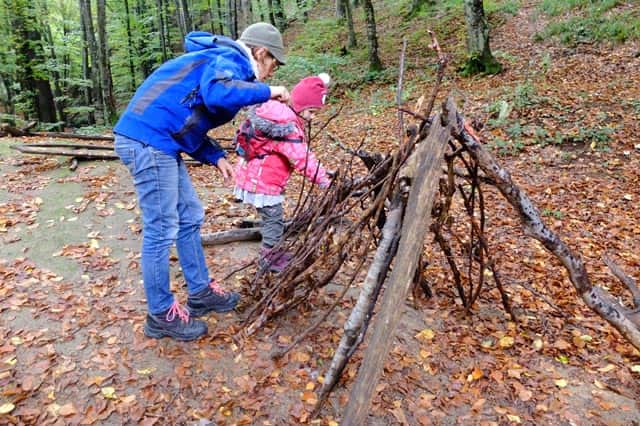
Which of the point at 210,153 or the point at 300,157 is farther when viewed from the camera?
the point at 300,157

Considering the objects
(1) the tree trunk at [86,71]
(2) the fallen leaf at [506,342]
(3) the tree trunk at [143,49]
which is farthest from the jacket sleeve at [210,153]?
(3) the tree trunk at [143,49]

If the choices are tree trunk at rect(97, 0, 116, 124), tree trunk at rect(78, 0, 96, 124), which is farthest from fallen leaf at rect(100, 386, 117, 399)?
tree trunk at rect(78, 0, 96, 124)

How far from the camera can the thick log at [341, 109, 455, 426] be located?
6.66ft

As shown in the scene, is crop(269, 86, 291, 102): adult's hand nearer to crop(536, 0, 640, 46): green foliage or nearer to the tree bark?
crop(536, 0, 640, 46): green foliage

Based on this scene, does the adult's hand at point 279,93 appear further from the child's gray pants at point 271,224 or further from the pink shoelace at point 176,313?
the pink shoelace at point 176,313

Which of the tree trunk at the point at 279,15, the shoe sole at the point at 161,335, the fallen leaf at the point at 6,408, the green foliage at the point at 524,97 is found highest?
the tree trunk at the point at 279,15

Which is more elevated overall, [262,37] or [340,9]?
[340,9]

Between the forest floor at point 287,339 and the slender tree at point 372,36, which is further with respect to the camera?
the slender tree at point 372,36

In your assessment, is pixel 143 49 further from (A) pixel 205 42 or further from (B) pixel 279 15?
(A) pixel 205 42

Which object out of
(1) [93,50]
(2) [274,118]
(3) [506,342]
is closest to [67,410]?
(2) [274,118]

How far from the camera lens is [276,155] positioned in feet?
11.1

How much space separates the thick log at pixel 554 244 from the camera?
8.45ft

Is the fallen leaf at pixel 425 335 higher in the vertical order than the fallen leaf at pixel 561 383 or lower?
higher

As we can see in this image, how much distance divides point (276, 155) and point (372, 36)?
10.6 m
